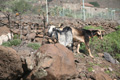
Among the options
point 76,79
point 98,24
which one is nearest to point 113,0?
point 98,24

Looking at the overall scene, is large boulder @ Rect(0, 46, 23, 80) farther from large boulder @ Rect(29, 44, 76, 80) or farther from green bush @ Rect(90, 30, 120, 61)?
green bush @ Rect(90, 30, 120, 61)

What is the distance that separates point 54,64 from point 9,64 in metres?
1.09

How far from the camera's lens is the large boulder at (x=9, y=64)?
9.83 ft

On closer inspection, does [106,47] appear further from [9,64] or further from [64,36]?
[9,64]

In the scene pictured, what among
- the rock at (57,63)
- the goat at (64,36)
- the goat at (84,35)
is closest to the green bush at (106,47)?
the goat at (84,35)

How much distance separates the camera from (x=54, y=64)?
11.2ft

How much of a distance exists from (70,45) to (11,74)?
12.7 feet

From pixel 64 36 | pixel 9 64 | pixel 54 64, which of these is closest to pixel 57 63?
pixel 54 64

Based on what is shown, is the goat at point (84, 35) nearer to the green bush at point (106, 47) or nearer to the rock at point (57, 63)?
the green bush at point (106, 47)

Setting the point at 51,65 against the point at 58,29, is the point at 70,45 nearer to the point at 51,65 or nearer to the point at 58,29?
the point at 58,29

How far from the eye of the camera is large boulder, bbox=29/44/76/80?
127 inches

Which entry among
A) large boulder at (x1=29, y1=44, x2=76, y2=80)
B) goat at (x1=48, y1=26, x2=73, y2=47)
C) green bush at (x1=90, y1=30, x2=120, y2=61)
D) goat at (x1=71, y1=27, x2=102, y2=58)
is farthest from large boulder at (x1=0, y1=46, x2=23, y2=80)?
green bush at (x1=90, y1=30, x2=120, y2=61)

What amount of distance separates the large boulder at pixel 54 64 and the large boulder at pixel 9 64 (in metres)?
0.43

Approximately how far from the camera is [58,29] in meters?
6.40
